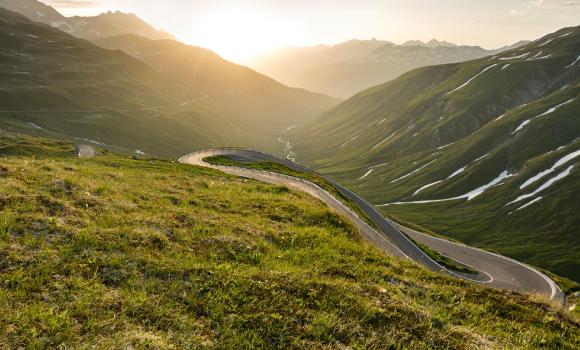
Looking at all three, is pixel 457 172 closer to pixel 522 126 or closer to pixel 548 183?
pixel 522 126

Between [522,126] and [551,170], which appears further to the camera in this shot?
[522,126]

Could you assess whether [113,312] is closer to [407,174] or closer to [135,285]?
[135,285]

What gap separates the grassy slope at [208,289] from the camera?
10992mm

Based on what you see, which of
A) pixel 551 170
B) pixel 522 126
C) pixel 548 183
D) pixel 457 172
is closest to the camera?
pixel 548 183

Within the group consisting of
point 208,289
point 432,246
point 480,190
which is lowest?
point 432,246

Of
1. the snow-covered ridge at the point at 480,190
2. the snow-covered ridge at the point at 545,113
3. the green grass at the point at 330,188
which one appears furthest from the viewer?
the snow-covered ridge at the point at 545,113

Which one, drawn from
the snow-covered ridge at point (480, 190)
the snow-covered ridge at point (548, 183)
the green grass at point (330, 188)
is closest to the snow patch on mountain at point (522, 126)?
the snow-covered ridge at point (480, 190)

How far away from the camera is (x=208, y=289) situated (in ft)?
44.1

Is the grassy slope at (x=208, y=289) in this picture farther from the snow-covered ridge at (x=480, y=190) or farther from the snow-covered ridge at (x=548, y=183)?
the snow-covered ridge at (x=480, y=190)

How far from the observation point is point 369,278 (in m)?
17.1

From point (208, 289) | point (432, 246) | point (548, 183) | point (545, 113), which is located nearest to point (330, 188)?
point (432, 246)

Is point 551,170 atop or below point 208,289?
atop

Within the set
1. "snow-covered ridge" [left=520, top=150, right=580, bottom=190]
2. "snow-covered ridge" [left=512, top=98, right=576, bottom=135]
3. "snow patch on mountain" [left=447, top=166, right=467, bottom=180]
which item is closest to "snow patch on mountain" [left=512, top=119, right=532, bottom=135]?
"snow-covered ridge" [left=512, top=98, right=576, bottom=135]

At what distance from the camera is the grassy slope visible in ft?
36.1
